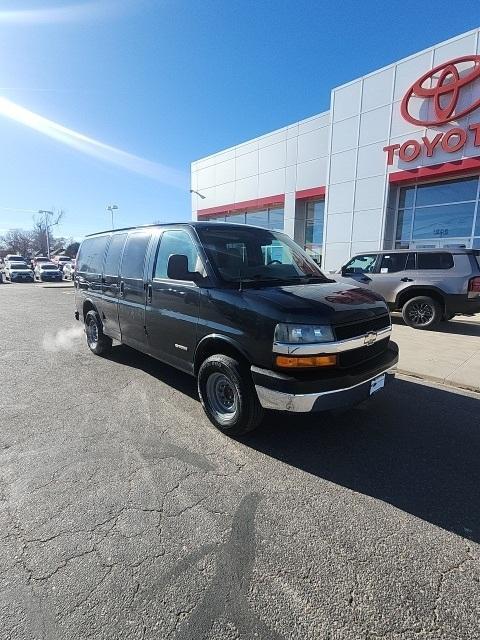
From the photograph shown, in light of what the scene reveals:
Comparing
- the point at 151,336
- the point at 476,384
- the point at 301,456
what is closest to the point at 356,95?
the point at 476,384

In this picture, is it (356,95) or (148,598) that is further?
(356,95)

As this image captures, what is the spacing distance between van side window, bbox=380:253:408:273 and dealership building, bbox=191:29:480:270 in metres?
5.90

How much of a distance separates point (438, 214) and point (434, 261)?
6.97 meters

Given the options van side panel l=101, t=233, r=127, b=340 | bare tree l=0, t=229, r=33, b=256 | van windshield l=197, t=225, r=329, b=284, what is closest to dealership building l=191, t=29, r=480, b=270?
van windshield l=197, t=225, r=329, b=284

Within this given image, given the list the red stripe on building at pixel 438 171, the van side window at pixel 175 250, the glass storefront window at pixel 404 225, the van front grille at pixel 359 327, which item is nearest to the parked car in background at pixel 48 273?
the glass storefront window at pixel 404 225

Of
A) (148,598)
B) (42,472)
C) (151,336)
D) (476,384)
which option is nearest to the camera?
(148,598)

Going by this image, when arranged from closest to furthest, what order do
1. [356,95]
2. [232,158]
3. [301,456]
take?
[301,456] → [356,95] → [232,158]

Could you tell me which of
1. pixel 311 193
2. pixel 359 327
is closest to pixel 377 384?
pixel 359 327

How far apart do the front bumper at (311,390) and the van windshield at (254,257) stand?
1.12 m

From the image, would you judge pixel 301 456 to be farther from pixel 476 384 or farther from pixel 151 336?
pixel 476 384

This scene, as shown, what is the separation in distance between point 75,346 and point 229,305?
5147 mm

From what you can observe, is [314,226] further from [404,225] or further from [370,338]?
[370,338]

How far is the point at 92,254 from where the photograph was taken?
20.8 ft

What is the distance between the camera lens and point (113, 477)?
286 cm
